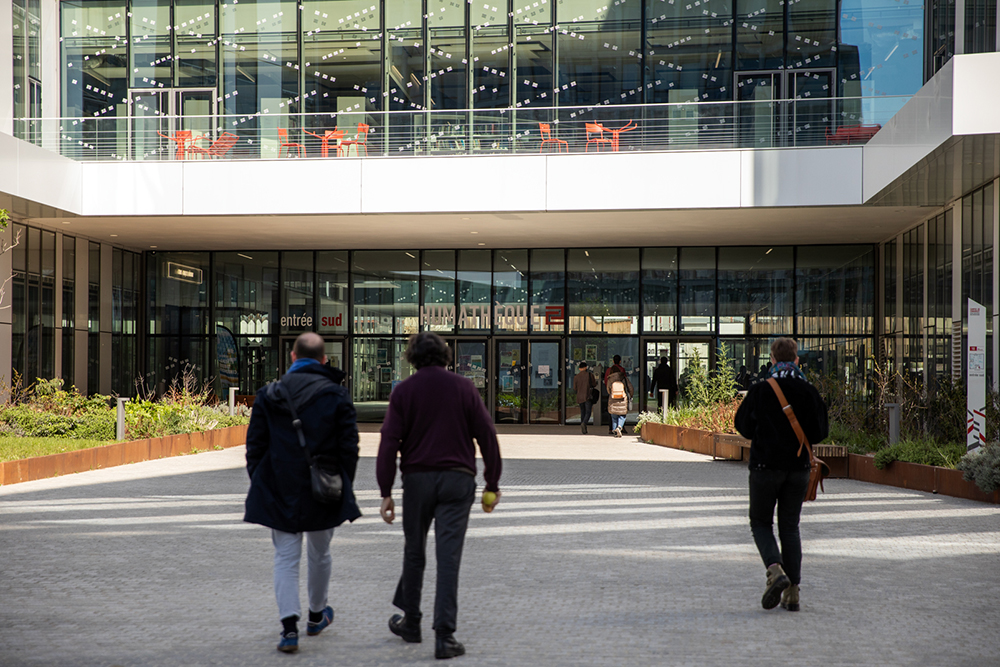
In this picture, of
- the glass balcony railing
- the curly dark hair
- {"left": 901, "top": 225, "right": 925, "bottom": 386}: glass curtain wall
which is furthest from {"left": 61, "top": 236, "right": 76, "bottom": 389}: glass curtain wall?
Result: the curly dark hair

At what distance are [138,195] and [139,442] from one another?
279 inches

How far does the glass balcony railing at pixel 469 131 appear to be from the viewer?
19.4 metres

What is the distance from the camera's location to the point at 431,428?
5070mm

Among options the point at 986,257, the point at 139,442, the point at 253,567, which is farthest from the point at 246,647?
the point at 986,257

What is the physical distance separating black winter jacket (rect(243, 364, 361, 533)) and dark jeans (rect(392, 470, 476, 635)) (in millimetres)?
331

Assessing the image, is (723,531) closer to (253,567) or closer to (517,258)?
(253,567)

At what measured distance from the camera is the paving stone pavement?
5.15 m

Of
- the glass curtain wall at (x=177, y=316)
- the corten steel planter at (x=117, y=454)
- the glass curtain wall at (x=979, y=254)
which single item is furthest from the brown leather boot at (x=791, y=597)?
the glass curtain wall at (x=177, y=316)

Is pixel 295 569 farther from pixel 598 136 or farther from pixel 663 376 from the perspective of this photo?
pixel 663 376

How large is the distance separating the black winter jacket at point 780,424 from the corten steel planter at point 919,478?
19.8ft

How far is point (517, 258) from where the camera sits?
26.5 metres

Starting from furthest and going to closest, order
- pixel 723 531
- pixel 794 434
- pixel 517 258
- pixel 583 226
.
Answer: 1. pixel 517 258
2. pixel 583 226
3. pixel 723 531
4. pixel 794 434

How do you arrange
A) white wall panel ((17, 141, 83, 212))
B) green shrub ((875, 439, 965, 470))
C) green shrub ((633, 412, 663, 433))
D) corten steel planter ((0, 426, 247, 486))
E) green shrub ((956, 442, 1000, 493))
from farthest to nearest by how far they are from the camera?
1. green shrub ((633, 412, 663, 433))
2. white wall panel ((17, 141, 83, 212))
3. corten steel planter ((0, 426, 247, 486))
4. green shrub ((875, 439, 965, 470))
5. green shrub ((956, 442, 1000, 493))

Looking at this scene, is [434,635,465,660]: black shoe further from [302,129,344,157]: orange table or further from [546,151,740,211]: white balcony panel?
[302,129,344,157]: orange table
